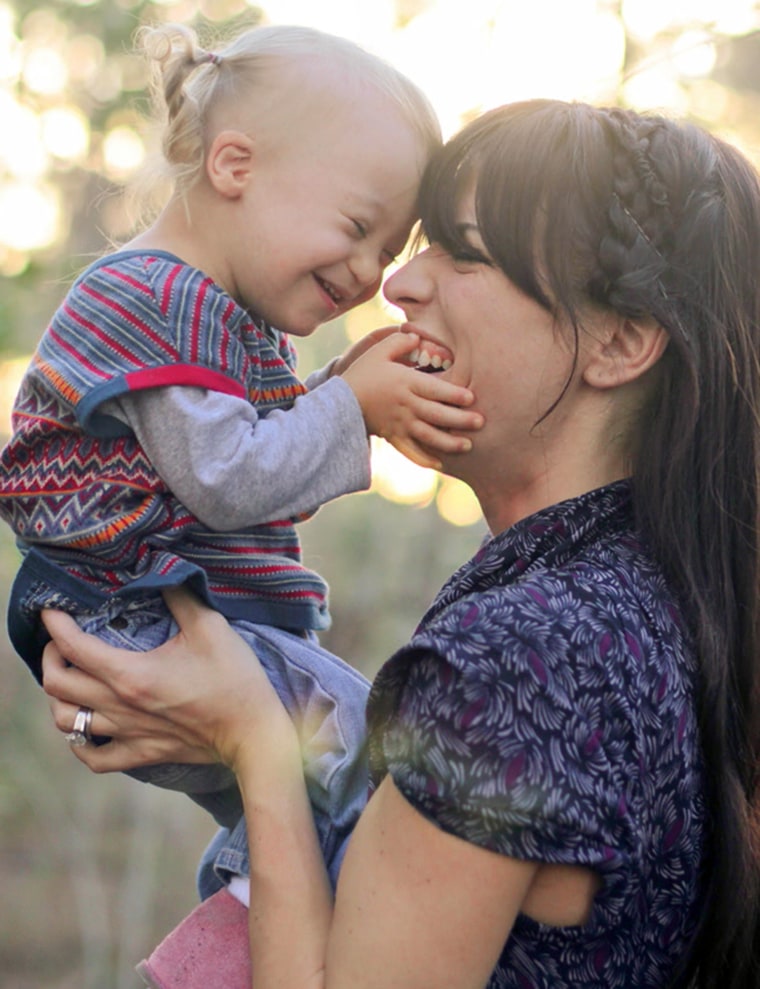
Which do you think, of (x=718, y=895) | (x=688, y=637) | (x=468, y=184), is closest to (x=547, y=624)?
(x=688, y=637)

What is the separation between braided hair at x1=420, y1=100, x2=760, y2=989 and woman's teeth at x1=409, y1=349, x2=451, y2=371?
8.1 inches

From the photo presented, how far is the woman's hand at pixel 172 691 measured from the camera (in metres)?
1.92

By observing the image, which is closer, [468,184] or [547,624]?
[547,624]

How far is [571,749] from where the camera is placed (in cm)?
148

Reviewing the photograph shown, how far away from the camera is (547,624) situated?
1546 mm

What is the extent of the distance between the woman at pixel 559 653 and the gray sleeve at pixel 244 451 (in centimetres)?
18

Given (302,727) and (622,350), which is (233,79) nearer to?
(622,350)

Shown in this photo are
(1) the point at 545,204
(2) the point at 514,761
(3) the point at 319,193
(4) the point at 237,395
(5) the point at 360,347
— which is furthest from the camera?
(5) the point at 360,347

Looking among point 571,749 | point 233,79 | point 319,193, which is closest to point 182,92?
point 233,79

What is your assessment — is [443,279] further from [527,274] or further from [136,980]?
[136,980]

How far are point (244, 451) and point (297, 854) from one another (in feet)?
2.02

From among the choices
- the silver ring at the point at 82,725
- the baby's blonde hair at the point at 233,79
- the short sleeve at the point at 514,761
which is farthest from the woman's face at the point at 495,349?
the silver ring at the point at 82,725

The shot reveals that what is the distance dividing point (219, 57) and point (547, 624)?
4.30 feet

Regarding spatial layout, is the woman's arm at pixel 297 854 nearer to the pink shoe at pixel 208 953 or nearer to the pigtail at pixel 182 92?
the pink shoe at pixel 208 953
